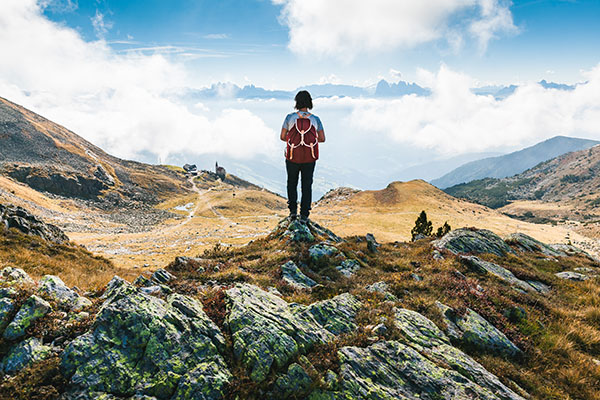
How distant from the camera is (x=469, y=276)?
13523 mm

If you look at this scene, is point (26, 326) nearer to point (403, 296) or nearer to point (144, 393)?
point (144, 393)

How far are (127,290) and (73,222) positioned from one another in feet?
267

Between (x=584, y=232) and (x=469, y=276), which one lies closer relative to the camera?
(x=469, y=276)

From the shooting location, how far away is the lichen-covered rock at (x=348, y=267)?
1305 cm

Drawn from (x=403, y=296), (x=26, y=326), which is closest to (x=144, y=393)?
(x=26, y=326)

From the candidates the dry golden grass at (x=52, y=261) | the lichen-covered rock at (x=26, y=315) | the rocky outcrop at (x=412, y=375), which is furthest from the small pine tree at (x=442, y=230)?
the lichen-covered rock at (x=26, y=315)

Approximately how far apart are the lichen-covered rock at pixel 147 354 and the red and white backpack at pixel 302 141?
9540mm

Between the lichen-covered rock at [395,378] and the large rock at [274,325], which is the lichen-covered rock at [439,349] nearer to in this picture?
the lichen-covered rock at [395,378]

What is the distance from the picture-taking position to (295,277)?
1183 centimetres

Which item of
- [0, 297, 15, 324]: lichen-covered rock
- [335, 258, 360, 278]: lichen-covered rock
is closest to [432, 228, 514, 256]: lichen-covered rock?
[335, 258, 360, 278]: lichen-covered rock

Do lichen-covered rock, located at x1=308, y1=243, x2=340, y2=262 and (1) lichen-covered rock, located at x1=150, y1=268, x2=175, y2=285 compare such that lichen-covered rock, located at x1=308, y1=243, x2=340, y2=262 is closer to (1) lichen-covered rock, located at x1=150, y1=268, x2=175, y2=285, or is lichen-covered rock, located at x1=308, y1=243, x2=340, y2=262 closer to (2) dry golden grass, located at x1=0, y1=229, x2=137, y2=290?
(1) lichen-covered rock, located at x1=150, y1=268, x2=175, y2=285

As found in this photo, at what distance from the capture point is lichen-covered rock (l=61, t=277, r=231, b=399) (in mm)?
5477

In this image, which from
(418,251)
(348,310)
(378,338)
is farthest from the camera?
(418,251)

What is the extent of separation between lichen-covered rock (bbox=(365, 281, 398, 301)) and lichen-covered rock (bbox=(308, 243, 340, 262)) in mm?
3489
